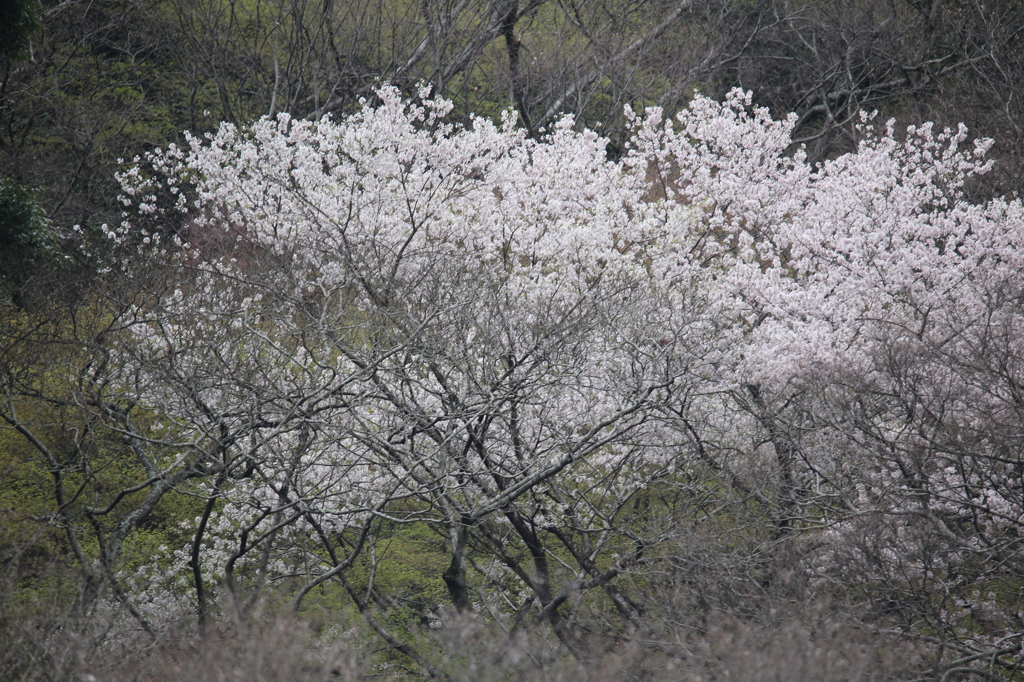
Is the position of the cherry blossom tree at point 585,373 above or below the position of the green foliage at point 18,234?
below

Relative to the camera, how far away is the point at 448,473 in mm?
6508

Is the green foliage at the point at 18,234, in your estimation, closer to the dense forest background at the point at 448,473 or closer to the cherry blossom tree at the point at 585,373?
the dense forest background at the point at 448,473

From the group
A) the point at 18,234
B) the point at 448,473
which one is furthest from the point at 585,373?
the point at 18,234

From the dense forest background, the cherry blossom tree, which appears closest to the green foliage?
the dense forest background

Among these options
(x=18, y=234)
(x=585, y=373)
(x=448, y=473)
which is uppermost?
(x=18, y=234)

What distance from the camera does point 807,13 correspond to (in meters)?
23.4

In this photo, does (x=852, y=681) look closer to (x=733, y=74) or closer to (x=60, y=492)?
(x=60, y=492)

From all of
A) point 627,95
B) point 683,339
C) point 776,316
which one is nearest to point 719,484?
Result: point 683,339

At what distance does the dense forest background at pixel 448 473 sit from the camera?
575 cm

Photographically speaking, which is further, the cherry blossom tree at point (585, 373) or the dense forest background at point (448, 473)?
the cherry blossom tree at point (585, 373)

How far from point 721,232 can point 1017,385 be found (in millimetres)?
6542

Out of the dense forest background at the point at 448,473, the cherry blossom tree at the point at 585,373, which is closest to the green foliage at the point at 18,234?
the dense forest background at the point at 448,473

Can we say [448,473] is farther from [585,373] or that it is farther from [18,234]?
[18,234]

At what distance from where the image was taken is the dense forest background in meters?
5.75
